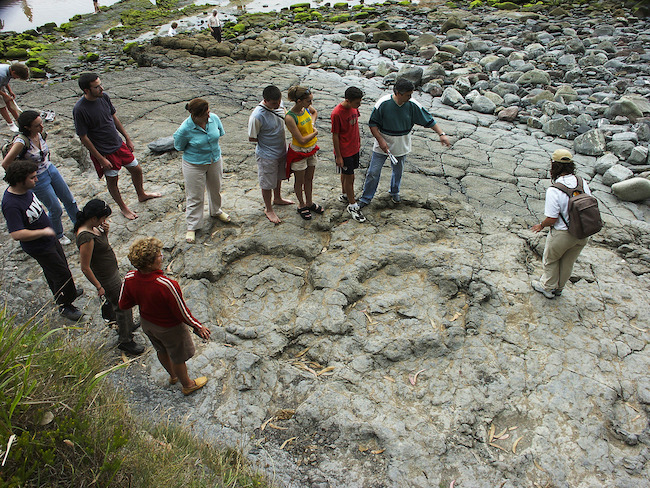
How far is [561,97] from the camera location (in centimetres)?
910

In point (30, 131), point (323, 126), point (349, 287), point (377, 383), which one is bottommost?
point (377, 383)

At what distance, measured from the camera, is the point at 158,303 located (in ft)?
9.56

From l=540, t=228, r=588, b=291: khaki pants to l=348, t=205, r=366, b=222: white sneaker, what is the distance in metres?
1.97

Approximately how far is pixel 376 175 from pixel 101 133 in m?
3.08

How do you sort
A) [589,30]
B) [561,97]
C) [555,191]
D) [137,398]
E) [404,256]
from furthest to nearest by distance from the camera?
[589,30], [561,97], [404,256], [555,191], [137,398]

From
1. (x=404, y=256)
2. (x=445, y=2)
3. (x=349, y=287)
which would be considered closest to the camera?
(x=349, y=287)

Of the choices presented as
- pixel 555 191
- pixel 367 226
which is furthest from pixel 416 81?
pixel 555 191

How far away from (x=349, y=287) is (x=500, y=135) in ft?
17.0

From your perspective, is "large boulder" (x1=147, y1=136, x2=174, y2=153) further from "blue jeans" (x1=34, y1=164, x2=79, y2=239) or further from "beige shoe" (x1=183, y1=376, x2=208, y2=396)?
"beige shoe" (x1=183, y1=376, x2=208, y2=396)

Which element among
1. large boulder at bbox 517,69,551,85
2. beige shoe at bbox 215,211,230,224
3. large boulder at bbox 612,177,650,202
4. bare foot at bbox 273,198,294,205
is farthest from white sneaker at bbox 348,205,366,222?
large boulder at bbox 517,69,551,85

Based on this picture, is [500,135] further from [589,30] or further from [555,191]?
[589,30]

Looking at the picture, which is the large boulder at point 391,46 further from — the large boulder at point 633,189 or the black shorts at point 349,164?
the black shorts at point 349,164

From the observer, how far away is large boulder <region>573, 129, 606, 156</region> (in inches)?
281

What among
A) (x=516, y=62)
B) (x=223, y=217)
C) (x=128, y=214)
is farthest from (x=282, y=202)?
(x=516, y=62)
